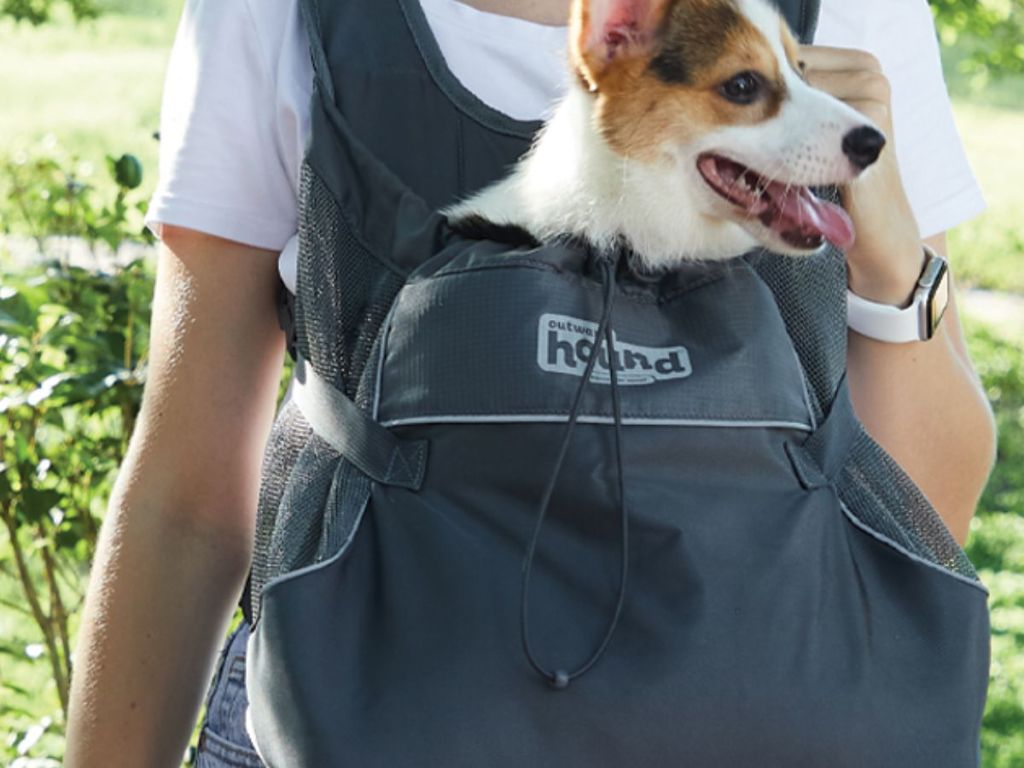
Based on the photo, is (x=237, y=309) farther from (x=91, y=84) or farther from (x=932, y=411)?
(x=91, y=84)

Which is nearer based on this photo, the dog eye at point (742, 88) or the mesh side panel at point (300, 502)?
the mesh side panel at point (300, 502)

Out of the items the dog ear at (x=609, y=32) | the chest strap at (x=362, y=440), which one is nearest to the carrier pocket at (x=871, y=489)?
the chest strap at (x=362, y=440)

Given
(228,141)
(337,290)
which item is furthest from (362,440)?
(228,141)

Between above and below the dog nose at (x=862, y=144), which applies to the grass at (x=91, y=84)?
below

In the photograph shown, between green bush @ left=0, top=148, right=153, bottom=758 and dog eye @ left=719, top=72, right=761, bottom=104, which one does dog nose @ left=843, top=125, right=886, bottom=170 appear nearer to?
dog eye @ left=719, top=72, right=761, bottom=104

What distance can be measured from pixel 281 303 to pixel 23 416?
1485 millimetres

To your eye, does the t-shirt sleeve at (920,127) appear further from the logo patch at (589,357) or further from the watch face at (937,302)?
the logo patch at (589,357)

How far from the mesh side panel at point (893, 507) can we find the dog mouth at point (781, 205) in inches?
9.2

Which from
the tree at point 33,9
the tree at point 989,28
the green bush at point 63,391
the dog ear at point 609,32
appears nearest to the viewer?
the dog ear at point 609,32

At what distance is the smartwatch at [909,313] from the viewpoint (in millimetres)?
1875

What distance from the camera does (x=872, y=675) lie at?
1493 mm

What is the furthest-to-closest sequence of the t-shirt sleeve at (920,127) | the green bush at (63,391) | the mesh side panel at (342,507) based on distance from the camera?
the green bush at (63,391), the t-shirt sleeve at (920,127), the mesh side panel at (342,507)

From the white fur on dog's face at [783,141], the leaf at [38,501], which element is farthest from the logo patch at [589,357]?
the leaf at [38,501]

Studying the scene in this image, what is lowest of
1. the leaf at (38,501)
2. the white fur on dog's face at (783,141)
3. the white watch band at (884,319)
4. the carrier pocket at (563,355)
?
the leaf at (38,501)
